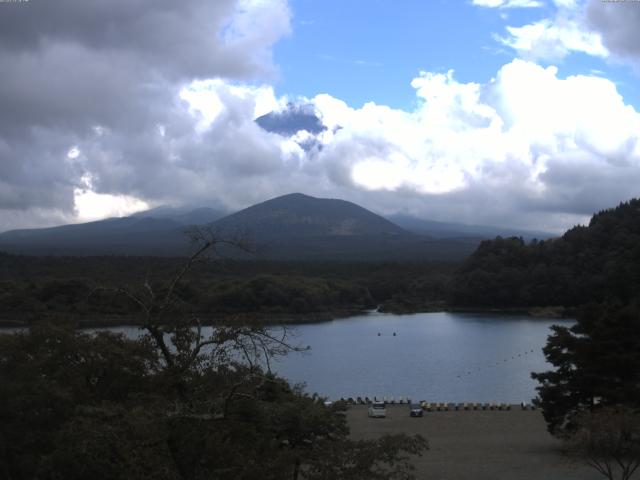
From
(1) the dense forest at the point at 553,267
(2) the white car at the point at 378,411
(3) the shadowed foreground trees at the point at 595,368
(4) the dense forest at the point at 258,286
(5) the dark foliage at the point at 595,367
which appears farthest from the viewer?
(1) the dense forest at the point at 553,267

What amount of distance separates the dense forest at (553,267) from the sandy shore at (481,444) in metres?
32.1

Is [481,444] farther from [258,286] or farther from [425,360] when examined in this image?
[258,286]

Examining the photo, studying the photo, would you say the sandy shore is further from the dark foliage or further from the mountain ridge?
the mountain ridge

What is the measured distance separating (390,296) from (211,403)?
52883 mm

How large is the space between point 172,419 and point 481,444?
34.1 ft

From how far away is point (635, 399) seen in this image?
11.3 metres

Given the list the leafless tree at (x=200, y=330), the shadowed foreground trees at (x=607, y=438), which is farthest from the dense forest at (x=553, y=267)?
the leafless tree at (x=200, y=330)

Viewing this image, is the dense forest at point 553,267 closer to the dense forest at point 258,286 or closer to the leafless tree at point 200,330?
the dense forest at point 258,286

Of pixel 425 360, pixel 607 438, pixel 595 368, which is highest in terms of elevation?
pixel 595 368

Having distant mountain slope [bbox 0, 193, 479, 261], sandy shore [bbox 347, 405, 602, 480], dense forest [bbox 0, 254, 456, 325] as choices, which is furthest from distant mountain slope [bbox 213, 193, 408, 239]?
sandy shore [bbox 347, 405, 602, 480]

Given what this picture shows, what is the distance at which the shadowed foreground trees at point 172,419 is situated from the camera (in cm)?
423

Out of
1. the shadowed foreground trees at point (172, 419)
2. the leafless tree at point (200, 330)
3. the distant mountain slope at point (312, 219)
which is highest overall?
the distant mountain slope at point (312, 219)

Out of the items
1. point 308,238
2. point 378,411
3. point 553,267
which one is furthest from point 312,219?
point 378,411

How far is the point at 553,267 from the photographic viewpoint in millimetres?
50062
